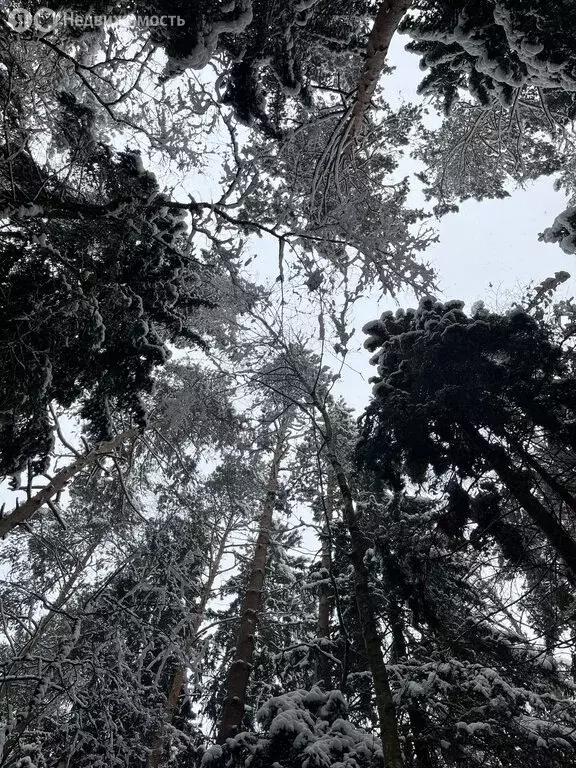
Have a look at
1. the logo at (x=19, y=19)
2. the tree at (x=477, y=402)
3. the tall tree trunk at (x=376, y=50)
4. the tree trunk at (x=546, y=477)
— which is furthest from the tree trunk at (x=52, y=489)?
the tree trunk at (x=546, y=477)

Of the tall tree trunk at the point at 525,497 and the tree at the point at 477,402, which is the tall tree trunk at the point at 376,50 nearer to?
the tree at the point at 477,402

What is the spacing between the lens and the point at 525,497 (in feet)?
18.6

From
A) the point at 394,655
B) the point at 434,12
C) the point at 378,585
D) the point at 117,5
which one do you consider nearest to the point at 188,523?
the point at 378,585

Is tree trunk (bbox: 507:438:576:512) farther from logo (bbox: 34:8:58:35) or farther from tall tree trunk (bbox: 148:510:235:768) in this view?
logo (bbox: 34:8:58:35)

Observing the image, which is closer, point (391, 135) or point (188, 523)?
point (391, 135)

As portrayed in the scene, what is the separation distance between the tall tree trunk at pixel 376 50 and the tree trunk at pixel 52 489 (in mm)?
4979

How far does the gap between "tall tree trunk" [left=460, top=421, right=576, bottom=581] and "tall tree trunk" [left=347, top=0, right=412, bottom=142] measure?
4.29m

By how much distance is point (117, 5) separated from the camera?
450cm

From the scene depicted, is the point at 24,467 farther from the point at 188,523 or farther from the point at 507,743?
the point at 507,743

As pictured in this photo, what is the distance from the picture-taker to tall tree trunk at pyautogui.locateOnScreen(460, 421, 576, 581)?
512 cm

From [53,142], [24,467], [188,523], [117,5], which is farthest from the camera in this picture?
[188,523]

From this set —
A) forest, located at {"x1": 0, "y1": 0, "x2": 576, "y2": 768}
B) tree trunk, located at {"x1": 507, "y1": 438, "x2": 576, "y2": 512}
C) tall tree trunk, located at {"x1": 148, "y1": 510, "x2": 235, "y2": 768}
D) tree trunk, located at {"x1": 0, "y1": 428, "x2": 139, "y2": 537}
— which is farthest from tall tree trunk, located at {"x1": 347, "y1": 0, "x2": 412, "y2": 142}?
tall tree trunk, located at {"x1": 148, "y1": 510, "x2": 235, "y2": 768}

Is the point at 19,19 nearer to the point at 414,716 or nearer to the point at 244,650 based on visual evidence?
the point at 244,650

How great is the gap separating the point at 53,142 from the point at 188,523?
22.5ft
